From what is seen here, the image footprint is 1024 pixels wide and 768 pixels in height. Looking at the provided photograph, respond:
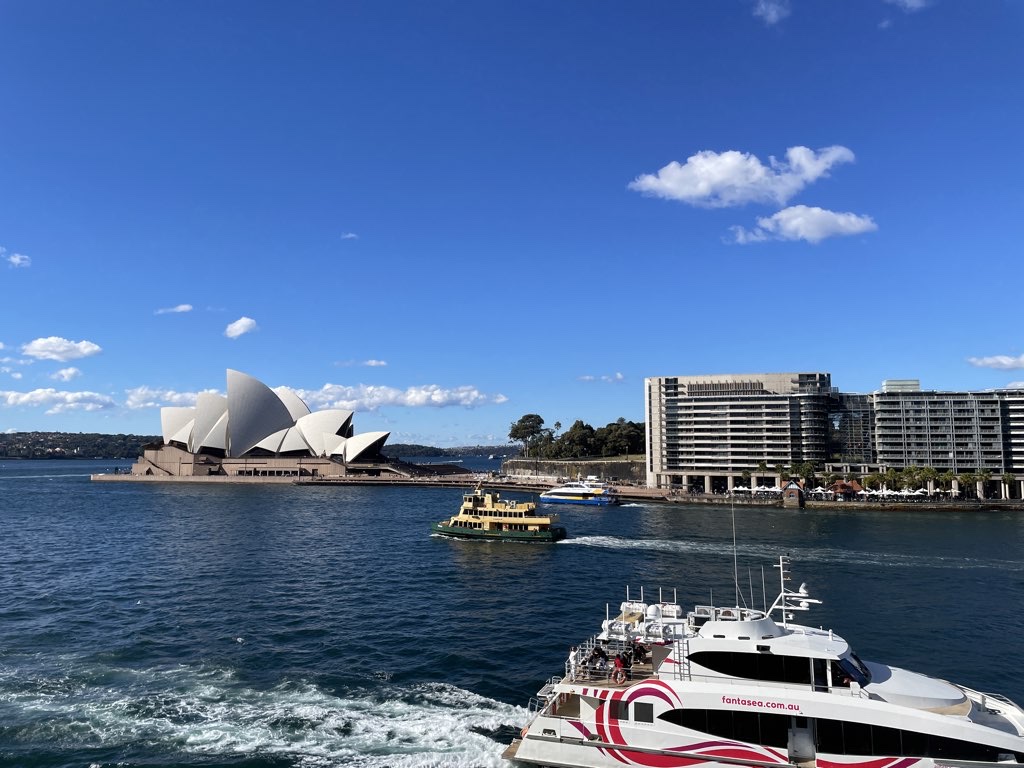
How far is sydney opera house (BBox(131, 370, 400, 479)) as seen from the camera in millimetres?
127375

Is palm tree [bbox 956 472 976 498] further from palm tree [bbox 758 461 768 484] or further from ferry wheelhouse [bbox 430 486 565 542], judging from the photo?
ferry wheelhouse [bbox 430 486 565 542]

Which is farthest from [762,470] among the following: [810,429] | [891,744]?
[891,744]

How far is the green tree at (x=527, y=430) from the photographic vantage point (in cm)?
18850

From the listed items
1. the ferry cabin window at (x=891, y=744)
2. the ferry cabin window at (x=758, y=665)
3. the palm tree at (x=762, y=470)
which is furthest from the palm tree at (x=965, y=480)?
the ferry cabin window at (x=758, y=665)

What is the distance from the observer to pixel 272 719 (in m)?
18.0

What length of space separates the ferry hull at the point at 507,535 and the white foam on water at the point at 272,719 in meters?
30.0

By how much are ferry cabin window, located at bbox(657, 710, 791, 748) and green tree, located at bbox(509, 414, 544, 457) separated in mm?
172433

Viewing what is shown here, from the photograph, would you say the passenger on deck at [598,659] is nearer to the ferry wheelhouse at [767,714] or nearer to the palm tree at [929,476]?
the ferry wheelhouse at [767,714]

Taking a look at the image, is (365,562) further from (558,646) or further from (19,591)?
(558,646)

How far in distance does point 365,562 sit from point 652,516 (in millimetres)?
39567

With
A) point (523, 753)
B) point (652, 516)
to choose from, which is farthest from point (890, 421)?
point (523, 753)

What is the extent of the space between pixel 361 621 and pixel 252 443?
11177 centimetres

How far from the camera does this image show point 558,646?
24.5 m

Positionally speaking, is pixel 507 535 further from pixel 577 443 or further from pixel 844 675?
pixel 577 443
